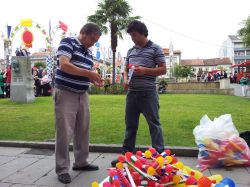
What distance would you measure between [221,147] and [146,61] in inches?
60.2

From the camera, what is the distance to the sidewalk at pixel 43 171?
13.7 feet

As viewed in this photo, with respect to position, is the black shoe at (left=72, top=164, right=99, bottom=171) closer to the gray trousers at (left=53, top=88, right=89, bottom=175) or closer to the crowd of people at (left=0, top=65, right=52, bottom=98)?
the gray trousers at (left=53, top=88, right=89, bottom=175)

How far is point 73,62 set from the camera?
4168 millimetres

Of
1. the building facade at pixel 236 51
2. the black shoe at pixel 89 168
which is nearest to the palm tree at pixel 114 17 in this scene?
the black shoe at pixel 89 168

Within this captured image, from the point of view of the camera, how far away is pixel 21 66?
48.0 feet

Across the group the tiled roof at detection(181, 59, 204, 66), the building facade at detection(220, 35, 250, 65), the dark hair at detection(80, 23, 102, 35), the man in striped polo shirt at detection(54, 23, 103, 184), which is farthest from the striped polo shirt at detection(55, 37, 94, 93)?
the tiled roof at detection(181, 59, 204, 66)

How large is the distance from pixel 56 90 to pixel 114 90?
18.7 meters

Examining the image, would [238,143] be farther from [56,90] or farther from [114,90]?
[114,90]

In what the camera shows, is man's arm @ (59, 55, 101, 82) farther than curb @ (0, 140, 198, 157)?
No

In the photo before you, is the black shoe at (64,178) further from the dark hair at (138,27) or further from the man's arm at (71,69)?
the dark hair at (138,27)

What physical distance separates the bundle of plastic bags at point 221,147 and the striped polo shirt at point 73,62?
6.08 ft

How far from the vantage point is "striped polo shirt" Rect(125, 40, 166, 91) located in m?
4.61

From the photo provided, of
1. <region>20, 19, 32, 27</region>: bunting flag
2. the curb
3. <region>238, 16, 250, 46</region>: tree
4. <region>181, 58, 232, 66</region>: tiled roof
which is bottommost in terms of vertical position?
the curb

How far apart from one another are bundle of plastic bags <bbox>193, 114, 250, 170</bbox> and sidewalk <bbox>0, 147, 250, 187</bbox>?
0.38ft
